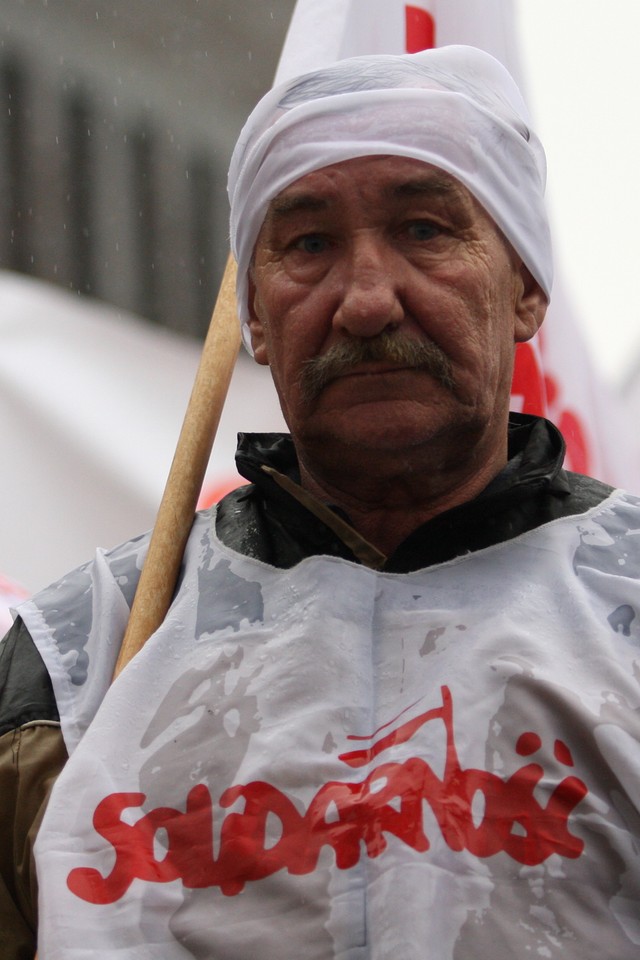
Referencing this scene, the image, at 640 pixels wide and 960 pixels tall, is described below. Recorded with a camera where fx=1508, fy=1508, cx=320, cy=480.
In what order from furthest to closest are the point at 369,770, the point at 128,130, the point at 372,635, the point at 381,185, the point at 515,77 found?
the point at 128,130 → the point at 515,77 → the point at 381,185 → the point at 372,635 → the point at 369,770

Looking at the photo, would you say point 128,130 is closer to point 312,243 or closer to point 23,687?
point 312,243

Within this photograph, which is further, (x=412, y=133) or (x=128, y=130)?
(x=128, y=130)

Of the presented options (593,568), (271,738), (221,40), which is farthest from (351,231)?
(221,40)

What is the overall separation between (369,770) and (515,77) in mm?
2056

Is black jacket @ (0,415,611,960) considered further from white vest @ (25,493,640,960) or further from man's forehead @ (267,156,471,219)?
man's forehead @ (267,156,471,219)

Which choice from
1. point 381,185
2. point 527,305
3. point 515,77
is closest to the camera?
point 381,185

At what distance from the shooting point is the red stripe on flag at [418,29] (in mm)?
3686

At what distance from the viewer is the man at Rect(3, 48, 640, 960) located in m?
2.03

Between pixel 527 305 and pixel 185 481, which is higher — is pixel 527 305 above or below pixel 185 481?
above

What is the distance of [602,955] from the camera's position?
1952 mm

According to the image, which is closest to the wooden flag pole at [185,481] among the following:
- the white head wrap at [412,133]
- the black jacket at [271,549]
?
the black jacket at [271,549]

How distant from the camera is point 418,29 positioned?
370 cm

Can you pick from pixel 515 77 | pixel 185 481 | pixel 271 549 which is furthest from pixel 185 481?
pixel 515 77

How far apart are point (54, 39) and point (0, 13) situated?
0.31 metres
